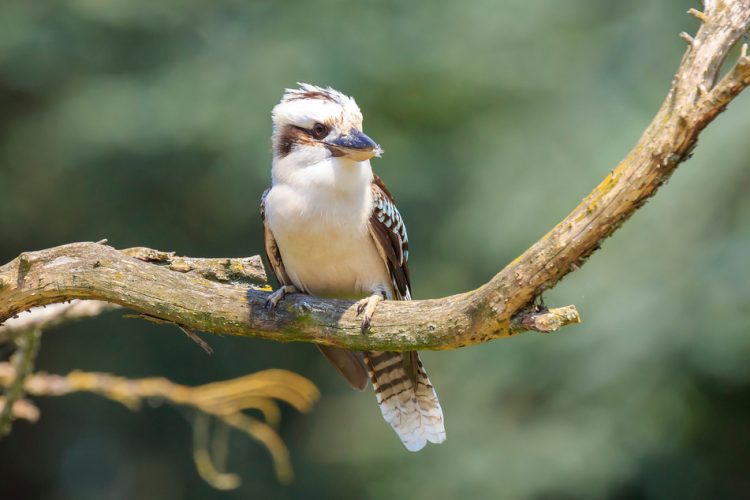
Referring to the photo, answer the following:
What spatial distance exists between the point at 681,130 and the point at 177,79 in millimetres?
7352

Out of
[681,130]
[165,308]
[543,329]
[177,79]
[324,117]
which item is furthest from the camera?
[177,79]

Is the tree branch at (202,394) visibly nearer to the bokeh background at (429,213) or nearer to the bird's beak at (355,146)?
the bird's beak at (355,146)

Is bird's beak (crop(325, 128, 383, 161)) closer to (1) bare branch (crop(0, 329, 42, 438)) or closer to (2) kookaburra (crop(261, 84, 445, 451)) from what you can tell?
(2) kookaburra (crop(261, 84, 445, 451))

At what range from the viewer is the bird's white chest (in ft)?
15.0

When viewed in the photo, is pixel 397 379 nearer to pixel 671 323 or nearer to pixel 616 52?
pixel 671 323

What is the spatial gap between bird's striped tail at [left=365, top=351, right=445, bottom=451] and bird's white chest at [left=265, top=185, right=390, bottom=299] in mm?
341

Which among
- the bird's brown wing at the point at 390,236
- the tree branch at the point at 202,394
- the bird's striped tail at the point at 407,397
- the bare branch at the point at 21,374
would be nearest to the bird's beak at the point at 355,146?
the bird's brown wing at the point at 390,236

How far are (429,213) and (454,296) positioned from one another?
5728 millimetres

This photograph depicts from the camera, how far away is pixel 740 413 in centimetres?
687

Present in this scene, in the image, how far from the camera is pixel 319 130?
4590 millimetres

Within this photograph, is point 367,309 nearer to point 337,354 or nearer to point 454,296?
point 454,296

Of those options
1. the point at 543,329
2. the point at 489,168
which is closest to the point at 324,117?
the point at 543,329

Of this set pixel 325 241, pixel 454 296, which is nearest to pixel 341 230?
pixel 325 241

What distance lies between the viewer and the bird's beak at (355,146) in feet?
14.4
